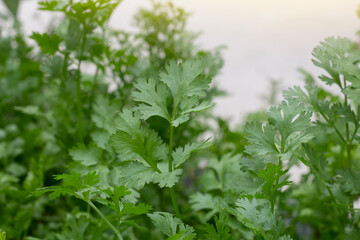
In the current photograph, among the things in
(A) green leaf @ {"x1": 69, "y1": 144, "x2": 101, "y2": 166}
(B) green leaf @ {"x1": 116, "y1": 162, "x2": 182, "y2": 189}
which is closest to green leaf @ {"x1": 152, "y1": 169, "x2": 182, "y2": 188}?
(B) green leaf @ {"x1": 116, "y1": 162, "x2": 182, "y2": 189}

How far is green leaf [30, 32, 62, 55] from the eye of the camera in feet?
2.29

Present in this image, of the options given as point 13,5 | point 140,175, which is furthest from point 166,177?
point 13,5

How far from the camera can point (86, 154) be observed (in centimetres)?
65

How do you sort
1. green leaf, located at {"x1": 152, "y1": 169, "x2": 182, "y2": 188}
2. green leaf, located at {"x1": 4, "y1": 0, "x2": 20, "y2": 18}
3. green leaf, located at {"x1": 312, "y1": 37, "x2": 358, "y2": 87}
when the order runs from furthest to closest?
green leaf, located at {"x1": 4, "y1": 0, "x2": 20, "y2": 18} → green leaf, located at {"x1": 312, "y1": 37, "x2": 358, "y2": 87} → green leaf, located at {"x1": 152, "y1": 169, "x2": 182, "y2": 188}

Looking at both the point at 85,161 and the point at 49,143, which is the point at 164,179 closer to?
the point at 85,161

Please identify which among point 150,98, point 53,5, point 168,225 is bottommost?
point 168,225

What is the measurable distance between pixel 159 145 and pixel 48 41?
303 mm

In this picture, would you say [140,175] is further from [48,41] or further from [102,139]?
[48,41]

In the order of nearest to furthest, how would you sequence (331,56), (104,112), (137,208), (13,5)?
(137,208) < (331,56) < (104,112) < (13,5)

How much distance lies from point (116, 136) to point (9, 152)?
59 centimetres

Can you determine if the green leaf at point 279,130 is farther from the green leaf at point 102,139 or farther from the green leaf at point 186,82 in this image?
the green leaf at point 102,139

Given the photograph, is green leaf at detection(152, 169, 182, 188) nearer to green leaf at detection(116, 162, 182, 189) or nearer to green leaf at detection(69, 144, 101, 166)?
green leaf at detection(116, 162, 182, 189)

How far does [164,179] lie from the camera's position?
482mm

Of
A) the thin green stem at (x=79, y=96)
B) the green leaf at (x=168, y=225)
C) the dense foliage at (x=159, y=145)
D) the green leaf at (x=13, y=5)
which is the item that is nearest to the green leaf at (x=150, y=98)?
the dense foliage at (x=159, y=145)
